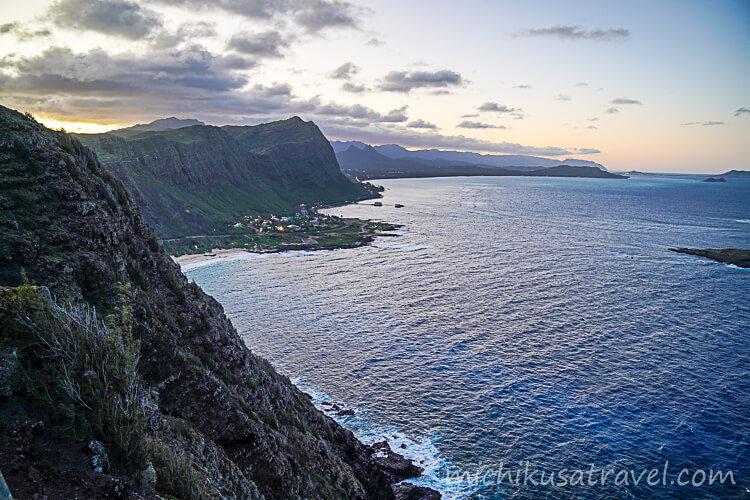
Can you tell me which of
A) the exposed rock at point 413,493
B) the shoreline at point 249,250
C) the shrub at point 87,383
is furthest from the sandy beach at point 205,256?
the shrub at point 87,383

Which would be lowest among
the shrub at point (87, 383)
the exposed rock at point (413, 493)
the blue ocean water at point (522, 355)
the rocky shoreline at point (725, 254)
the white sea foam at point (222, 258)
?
the exposed rock at point (413, 493)

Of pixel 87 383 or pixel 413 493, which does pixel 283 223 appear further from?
pixel 87 383

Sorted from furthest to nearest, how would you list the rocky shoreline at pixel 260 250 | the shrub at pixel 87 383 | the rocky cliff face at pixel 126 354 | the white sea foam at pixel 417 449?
the rocky shoreline at pixel 260 250, the white sea foam at pixel 417 449, the rocky cliff face at pixel 126 354, the shrub at pixel 87 383

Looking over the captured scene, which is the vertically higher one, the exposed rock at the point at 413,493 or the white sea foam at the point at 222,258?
the white sea foam at the point at 222,258

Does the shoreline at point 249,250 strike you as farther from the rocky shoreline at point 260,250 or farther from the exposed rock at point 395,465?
the exposed rock at point 395,465

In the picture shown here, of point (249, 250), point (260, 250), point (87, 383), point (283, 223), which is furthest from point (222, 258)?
point (87, 383)

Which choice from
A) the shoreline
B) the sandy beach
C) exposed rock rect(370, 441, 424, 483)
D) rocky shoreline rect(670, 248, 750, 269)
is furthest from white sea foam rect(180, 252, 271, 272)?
rocky shoreline rect(670, 248, 750, 269)

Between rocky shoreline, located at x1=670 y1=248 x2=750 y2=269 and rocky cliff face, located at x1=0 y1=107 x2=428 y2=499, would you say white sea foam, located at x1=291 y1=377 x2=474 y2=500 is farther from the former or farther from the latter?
rocky shoreline, located at x1=670 y1=248 x2=750 y2=269
